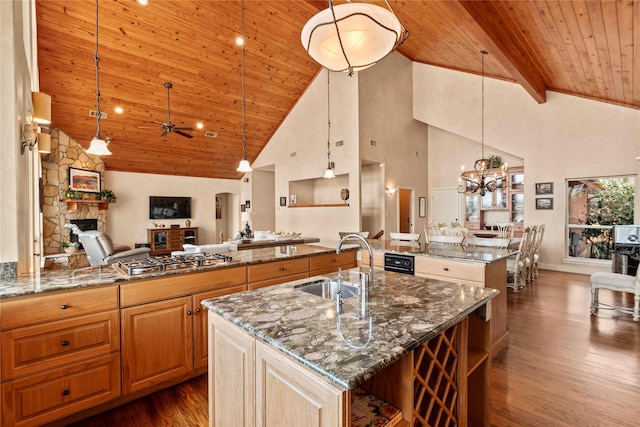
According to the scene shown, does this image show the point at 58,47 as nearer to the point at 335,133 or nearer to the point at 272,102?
the point at 272,102

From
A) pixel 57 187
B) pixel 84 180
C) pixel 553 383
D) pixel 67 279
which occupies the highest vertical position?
pixel 84 180

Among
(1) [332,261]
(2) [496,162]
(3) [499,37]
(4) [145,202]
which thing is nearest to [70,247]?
(4) [145,202]

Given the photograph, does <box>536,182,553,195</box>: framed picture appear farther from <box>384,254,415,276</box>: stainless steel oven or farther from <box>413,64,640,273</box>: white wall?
<box>384,254,415,276</box>: stainless steel oven

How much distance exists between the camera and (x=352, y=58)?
1599 millimetres

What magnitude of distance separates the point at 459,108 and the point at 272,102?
5.20 metres

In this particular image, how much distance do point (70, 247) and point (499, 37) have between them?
9388 millimetres

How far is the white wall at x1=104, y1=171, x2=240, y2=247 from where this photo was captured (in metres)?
8.43

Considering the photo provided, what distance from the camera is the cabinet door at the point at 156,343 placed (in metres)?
2.09

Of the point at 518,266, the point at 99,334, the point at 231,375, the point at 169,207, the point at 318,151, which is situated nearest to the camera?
the point at 231,375

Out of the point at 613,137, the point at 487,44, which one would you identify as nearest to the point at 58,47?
the point at 487,44

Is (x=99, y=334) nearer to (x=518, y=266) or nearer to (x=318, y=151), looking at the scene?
(x=518, y=266)

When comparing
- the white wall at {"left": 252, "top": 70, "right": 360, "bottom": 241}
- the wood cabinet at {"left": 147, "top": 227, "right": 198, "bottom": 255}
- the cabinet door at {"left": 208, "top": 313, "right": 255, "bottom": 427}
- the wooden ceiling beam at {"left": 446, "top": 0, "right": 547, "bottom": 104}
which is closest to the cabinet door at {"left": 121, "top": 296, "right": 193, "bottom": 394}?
the cabinet door at {"left": 208, "top": 313, "right": 255, "bottom": 427}

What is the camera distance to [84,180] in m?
7.53

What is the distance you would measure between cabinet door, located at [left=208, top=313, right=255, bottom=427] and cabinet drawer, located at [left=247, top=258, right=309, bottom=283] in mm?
1206
